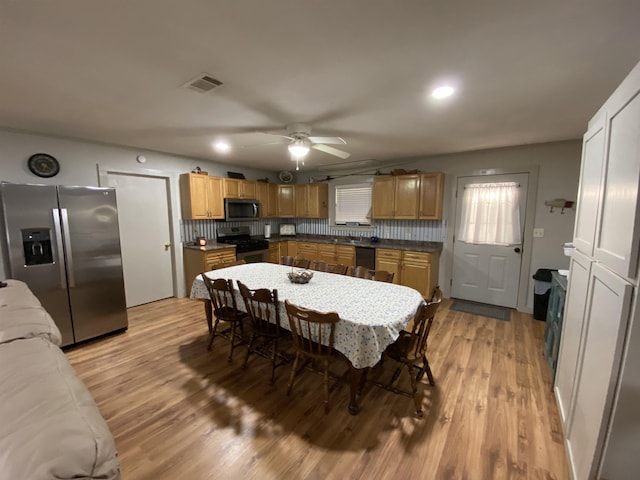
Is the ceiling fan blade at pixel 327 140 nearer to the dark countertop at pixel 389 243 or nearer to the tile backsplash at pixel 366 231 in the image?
the dark countertop at pixel 389 243

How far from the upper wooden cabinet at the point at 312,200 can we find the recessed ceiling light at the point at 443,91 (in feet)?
12.1

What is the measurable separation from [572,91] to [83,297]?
4918 millimetres

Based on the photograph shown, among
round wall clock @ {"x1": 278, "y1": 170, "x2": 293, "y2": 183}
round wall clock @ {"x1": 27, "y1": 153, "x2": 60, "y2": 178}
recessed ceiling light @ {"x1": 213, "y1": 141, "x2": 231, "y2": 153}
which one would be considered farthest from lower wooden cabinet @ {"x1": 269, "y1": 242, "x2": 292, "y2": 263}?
round wall clock @ {"x1": 27, "y1": 153, "x2": 60, "y2": 178}

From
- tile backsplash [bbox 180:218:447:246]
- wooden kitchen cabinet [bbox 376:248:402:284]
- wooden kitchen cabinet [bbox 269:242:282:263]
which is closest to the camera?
wooden kitchen cabinet [bbox 376:248:402:284]

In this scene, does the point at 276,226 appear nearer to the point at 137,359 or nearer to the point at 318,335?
the point at 137,359

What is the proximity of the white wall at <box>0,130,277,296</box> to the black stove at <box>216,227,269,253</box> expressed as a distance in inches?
32.3

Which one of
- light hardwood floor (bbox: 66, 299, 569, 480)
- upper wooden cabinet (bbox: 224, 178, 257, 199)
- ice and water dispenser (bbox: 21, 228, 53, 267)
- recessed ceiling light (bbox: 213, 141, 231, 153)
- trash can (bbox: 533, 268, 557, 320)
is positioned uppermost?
recessed ceiling light (bbox: 213, 141, 231, 153)

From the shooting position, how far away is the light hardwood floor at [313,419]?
1.59 metres

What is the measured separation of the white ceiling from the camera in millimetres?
1234

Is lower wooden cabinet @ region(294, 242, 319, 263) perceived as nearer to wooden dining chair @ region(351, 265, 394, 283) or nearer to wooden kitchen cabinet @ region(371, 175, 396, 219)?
wooden kitchen cabinet @ region(371, 175, 396, 219)

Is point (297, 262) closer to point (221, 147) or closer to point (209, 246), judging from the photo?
point (209, 246)

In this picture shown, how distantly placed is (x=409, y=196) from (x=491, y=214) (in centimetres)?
123

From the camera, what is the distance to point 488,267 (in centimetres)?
416

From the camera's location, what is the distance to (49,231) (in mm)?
2715
